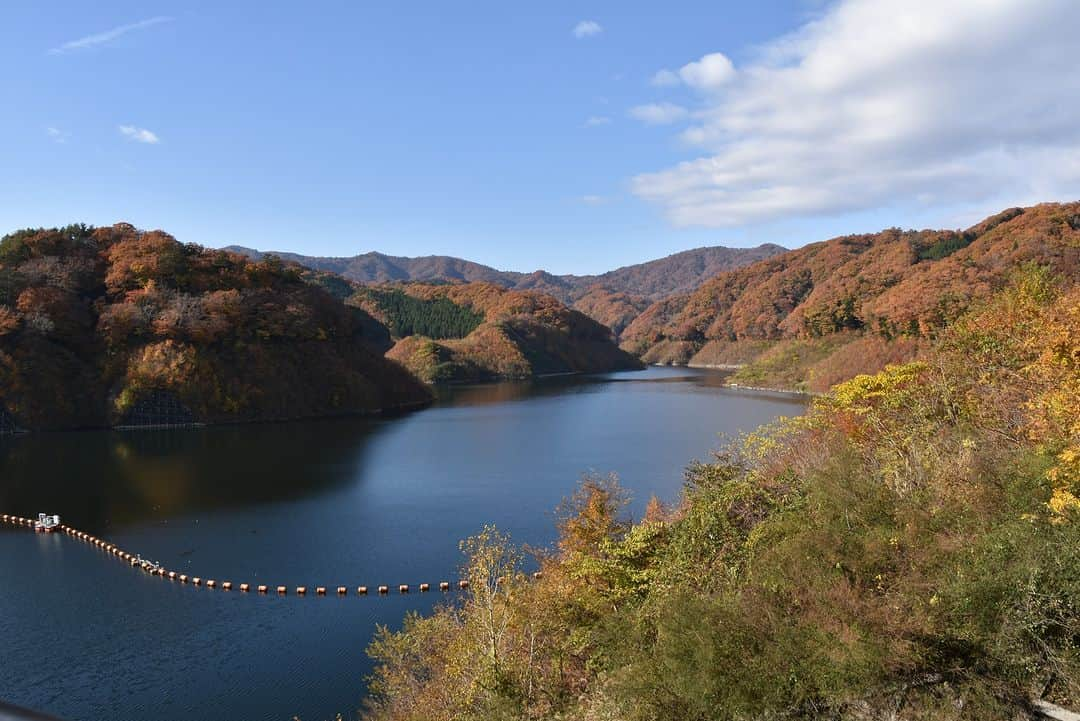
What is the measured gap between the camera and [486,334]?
114 meters

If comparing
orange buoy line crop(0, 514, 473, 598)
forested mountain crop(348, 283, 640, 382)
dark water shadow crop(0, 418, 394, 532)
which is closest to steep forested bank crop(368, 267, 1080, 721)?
orange buoy line crop(0, 514, 473, 598)

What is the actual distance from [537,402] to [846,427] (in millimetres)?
53620

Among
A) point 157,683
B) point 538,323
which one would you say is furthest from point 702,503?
point 538,323

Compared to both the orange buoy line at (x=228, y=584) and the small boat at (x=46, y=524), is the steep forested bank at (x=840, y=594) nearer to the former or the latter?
the orange buoy line at (x=228, y=584)

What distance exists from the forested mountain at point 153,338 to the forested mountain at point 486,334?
35349 millimetres

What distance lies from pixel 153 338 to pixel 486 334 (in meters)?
63.0

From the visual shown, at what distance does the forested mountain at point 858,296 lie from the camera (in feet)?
203

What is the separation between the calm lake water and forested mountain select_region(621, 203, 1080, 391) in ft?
56.4

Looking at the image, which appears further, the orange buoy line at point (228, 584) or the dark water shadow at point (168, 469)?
the dark water shadow at point (168, 469)

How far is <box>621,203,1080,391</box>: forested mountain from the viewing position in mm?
61969

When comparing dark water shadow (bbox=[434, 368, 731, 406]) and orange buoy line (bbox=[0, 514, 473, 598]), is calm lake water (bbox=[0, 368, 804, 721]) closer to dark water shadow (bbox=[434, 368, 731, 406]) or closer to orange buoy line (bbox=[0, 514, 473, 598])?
orange buoy line (bbox=[0, 514, 473, 598])

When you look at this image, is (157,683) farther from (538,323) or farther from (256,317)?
(538,323)

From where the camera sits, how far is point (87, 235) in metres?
59.4

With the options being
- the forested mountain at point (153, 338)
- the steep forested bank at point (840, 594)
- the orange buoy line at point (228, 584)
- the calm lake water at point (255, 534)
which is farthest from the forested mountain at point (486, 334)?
the steep forested bank at point (840, 594)
